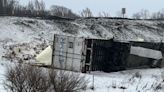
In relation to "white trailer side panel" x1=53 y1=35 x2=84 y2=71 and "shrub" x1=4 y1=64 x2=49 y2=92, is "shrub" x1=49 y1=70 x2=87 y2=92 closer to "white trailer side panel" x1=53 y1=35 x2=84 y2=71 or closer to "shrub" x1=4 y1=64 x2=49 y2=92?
"shrub" x1=4 y1=64 x2=49 y2=92

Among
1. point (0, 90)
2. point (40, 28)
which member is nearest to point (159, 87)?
point (0, 90)

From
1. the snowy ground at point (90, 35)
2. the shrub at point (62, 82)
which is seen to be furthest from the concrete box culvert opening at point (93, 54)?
the shrub at point (62, 82)

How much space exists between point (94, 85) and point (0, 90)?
3244mm

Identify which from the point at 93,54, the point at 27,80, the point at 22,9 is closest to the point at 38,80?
the point at 27,80

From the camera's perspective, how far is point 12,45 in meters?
20.9

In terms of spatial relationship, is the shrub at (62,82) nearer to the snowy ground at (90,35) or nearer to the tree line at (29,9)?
the snowy ground at (90,35)

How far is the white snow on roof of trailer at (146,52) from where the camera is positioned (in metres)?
19.0

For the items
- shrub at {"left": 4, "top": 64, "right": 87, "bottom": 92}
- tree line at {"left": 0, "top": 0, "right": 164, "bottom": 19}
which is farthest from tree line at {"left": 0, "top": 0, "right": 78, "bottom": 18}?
shrub at {"left": 4, "top": 64, "right": 87, "bottom": 92}

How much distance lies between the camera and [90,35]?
26797mm

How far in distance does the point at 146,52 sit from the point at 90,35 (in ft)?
25.5

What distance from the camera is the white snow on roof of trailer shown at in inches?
749

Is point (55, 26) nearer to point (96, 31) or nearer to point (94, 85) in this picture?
point (96, 31)

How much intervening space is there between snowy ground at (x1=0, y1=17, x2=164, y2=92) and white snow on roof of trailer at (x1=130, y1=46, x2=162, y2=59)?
0.93 metres

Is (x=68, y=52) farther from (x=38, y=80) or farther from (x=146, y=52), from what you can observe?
(x=38, y=80)
